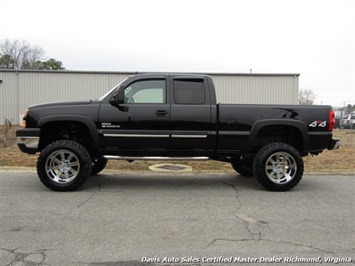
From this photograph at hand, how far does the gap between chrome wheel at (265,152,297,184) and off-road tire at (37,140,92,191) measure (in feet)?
11.0

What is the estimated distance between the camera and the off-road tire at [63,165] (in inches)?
253

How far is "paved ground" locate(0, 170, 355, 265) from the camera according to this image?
3.79 metres

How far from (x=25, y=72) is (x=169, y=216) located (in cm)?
2202

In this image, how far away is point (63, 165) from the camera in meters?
6.55

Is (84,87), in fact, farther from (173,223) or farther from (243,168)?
(173,223)

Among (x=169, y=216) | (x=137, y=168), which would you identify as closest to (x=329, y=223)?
(x=169, y=216)

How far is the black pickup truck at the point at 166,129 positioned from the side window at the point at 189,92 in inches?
0.7

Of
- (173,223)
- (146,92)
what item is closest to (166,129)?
(146,92)

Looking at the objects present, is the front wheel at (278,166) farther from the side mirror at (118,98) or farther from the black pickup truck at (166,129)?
the side mirror at (118,98)

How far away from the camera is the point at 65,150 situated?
6.46 m

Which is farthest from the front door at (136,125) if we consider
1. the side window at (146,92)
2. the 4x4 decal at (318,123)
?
the 4x4 decal at (318,123)

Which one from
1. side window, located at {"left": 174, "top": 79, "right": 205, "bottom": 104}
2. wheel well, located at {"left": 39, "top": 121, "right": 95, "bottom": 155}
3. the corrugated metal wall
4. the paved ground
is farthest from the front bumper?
the corrugated metal wall

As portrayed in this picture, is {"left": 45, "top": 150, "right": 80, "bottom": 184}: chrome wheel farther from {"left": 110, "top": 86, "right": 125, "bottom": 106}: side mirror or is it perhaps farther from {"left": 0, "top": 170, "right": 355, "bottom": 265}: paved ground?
{"left": 110, "top": 86, "right": 125, "bottom": 106}: side mirror

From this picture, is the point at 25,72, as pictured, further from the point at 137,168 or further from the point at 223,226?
the point at 223,226
